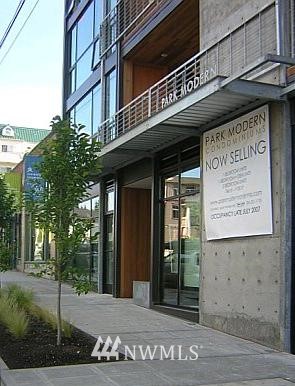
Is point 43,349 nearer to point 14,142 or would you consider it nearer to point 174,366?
point 174,366

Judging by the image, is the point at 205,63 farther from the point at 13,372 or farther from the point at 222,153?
the point at 13,372

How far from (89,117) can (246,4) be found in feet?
36.2

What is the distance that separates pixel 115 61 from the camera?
17875mm

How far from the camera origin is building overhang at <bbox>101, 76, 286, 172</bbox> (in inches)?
373

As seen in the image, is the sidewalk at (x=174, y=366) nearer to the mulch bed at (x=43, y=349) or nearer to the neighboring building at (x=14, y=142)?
the mulch bed at (x=43, y=349)

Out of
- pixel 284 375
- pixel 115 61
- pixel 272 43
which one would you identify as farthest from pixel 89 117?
pixel 284 375

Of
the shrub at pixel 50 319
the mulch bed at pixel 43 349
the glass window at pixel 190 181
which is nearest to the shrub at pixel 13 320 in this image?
Answer: the mulch bed at pixel 43 349

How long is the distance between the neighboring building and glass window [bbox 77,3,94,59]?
72.3 meters

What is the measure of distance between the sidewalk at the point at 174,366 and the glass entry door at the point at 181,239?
119 cm

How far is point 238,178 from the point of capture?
1077cm

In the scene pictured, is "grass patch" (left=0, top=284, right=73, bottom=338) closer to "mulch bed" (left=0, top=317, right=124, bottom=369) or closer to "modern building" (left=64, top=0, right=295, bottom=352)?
"mulch bed" (left=0, top=317, right=124, bottom=369)

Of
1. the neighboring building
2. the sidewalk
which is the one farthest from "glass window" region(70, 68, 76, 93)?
the neighboring building

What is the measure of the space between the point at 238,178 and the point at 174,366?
4.18m

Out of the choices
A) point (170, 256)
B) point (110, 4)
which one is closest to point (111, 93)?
A: point (110, 4)
